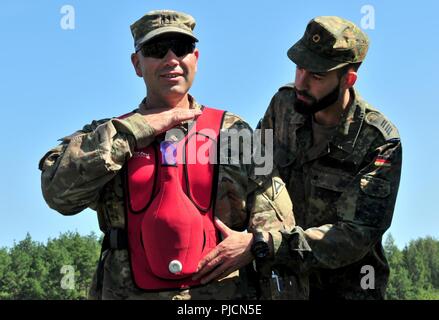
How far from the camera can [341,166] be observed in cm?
889

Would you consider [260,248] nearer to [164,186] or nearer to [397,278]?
[164,186]

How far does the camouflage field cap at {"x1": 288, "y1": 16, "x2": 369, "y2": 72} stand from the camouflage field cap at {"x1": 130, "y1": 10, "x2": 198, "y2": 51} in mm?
1825

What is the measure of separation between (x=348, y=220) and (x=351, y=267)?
2.77ft

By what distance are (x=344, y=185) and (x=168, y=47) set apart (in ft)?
8.04

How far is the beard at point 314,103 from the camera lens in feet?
28.7

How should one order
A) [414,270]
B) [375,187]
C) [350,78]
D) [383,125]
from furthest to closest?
[414,270], [350,78], [383,125], [375,187]

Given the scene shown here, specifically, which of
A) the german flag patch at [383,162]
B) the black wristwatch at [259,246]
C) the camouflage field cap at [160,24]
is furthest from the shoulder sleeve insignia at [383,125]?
the camouflage field cap at [160,24]

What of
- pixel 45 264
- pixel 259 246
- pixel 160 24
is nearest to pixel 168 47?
pixel 160 24

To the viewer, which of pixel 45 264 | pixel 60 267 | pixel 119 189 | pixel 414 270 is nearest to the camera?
pixel 119 189

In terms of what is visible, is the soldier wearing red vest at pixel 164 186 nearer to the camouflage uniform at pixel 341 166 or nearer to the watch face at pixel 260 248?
the watch face at pixel 260 248

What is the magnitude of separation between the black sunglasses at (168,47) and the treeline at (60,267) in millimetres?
101145

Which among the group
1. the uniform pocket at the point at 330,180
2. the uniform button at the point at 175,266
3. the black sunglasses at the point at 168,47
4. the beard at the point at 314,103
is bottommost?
the uniform button at the point at 175,266
